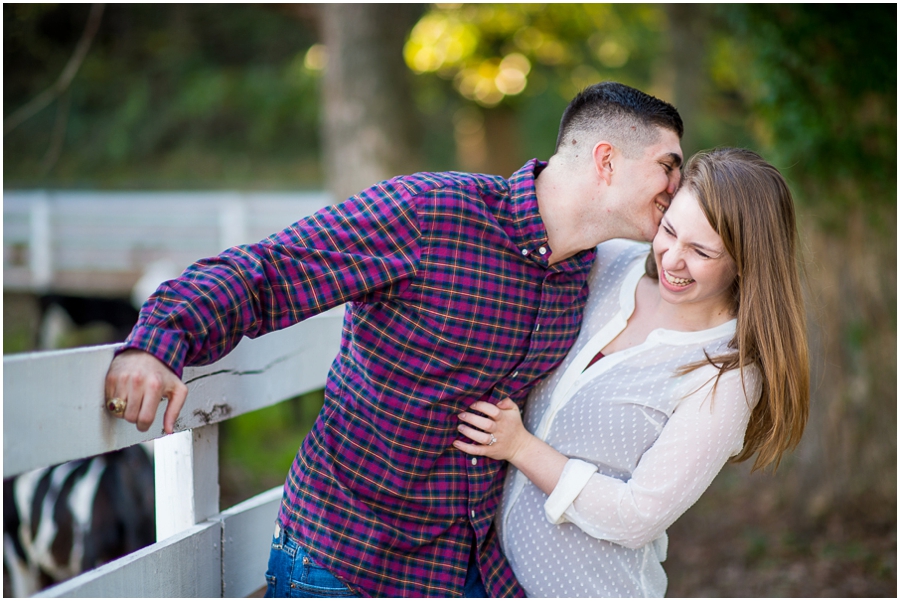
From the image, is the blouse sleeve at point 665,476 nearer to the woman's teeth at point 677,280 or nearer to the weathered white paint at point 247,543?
the woman's teeth at point 677,280

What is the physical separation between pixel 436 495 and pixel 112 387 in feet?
2.48

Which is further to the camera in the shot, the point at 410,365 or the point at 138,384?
the point at 410,365

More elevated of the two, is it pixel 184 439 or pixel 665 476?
pixel 184 439

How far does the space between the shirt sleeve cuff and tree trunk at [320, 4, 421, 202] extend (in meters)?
3.48

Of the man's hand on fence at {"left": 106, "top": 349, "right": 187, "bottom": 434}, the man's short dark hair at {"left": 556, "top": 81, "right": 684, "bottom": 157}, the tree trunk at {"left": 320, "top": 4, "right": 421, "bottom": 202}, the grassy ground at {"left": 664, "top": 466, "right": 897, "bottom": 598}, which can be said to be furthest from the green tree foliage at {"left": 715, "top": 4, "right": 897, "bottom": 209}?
the man's hand on fence at {"left": 106, "top": 349, "right": 187, "bottom": 434}

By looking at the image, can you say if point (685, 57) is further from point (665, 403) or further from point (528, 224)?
point (665, 403)

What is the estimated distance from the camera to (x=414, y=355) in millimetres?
1748

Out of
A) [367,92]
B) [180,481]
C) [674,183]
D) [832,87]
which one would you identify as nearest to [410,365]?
[180,481]

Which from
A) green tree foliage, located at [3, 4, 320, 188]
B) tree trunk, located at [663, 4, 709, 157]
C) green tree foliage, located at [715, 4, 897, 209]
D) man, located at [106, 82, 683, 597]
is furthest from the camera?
green tree foliage, located at [3, 4, 320, 188]

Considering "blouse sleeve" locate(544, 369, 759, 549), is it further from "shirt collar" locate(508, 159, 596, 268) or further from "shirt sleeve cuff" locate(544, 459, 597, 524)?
"shirt collar" locate(508, 159, 596, 268)

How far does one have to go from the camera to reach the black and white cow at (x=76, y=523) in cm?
321

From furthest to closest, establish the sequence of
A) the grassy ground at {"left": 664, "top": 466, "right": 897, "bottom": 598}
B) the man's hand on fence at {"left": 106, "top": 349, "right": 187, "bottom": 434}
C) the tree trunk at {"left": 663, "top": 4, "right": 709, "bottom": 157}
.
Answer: the tree trunk at {"left": 663, "top": 4, "right": 709, "bottom": 157}, the grassy ground at {"left": 664, "top": 466, "right": 897, "bottom": 598}, the man's hand on fence at {"left": 106, "top": 349, "right": 187, "bottom": 434}

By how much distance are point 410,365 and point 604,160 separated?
711 mm

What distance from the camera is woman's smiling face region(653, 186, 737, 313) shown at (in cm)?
183
